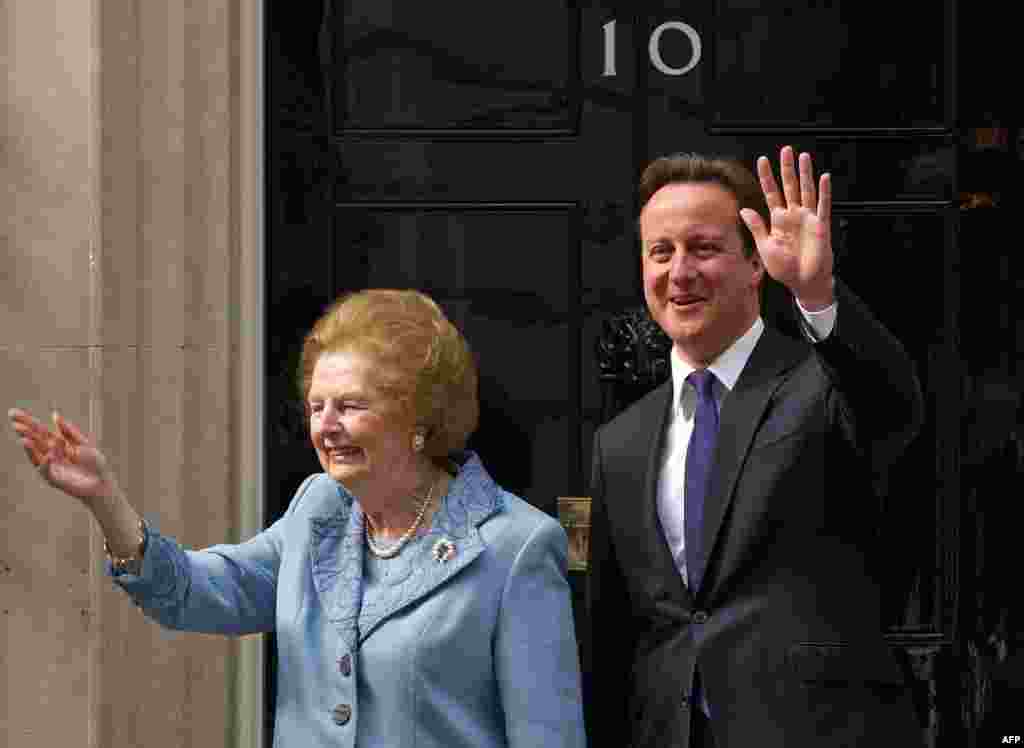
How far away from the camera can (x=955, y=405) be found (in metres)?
4.81

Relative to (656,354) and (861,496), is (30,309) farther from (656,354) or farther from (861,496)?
(861,496)

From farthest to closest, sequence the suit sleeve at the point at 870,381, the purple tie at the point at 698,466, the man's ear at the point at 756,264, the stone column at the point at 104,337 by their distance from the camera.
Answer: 1. the stone column at the point at 104,337
2. the man's ear at the point at 756,264
3. the purple tie at the point at 698,466
4. the suit sleeve at the point at 870,381

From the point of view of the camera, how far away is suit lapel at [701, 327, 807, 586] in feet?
11.7

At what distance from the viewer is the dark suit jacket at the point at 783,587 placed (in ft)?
11.6

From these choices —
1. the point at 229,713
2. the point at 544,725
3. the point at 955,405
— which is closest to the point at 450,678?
the point at 544,725

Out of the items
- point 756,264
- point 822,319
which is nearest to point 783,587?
point 822,319

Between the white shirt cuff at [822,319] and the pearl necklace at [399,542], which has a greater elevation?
the white shirt cuff at [822,319]

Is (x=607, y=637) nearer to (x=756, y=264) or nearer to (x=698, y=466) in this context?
(x=698, y=466)

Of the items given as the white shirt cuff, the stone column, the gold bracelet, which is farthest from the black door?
the white shirt cuff

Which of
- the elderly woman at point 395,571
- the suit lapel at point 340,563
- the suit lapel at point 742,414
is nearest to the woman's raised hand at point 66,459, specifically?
the elderly woman at point 395,571

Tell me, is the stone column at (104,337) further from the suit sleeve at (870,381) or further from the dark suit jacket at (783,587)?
the suit sleeve at (870,381)

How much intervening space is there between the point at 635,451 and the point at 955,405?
4.50 feet

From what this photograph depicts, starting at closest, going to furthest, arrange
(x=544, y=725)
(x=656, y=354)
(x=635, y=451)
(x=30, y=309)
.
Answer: (x=544, y=725) < (x=635, y=451) < (x=30, y=309) < (x=656, y=354)

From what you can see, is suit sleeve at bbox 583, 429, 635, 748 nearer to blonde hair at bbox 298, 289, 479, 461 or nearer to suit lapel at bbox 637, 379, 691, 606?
suit lapel at bbox 637, 379, 691, 606
